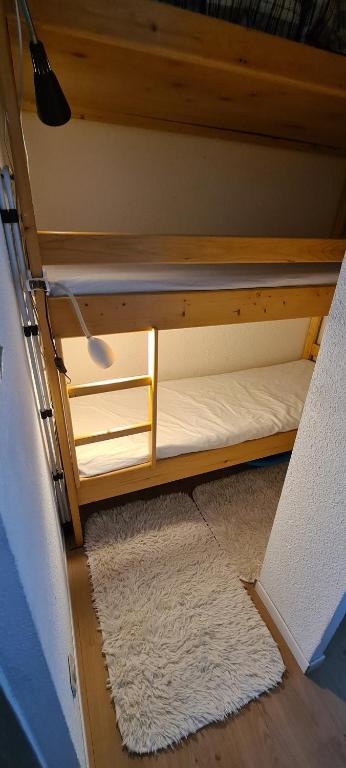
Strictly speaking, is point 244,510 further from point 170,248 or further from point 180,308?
point 170,248

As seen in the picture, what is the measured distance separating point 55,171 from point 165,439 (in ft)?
4.84

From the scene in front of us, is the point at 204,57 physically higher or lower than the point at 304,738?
higher

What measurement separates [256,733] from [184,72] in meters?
2.18

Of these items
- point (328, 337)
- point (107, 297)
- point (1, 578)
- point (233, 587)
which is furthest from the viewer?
point (233, 587)

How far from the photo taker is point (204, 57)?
808 millimetres

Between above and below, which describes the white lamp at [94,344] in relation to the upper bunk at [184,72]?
below

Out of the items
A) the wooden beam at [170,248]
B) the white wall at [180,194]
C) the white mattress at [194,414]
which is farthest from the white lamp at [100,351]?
the white wall at [180,194]

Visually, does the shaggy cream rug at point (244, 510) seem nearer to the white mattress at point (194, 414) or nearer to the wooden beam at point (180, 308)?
the white mattress at point (194, 414)

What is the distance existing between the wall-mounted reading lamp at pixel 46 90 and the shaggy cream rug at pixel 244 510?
169cm

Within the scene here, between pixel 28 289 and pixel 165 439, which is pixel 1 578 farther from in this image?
pixel 165 439

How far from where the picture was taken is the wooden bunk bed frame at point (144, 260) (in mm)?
736

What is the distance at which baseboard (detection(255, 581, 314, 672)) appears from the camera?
1.05 metres

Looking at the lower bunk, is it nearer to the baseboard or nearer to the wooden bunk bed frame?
the wooden bunk bed frame

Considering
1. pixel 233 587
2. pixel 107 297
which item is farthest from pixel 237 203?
pixel 233 587
